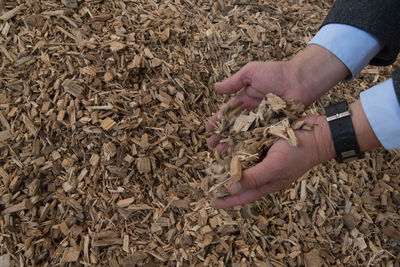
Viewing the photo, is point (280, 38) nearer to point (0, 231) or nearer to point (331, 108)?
point (331, 108)

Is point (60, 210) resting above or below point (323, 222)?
above

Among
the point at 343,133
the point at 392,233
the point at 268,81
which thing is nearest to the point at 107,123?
the point at 268,81

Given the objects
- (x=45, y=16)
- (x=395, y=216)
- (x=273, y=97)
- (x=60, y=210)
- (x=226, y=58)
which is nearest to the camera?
(x=273, y=97)

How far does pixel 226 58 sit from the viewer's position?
8.11ft

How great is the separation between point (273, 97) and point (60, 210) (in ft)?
4.43

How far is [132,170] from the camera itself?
1.88 m

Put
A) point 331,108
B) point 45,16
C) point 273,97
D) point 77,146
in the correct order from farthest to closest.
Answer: point 45,16 < point 77,146 < point 273,97 < point 331,108

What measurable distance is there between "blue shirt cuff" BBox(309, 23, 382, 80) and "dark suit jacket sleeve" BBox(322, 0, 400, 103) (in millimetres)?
29

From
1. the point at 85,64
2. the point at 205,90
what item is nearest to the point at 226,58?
the point at 205,90

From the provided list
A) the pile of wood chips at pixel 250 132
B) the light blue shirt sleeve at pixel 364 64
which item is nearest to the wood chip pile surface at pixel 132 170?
the pile of wood chips at pixel 250 132

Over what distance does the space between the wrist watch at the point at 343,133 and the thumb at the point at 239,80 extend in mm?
517

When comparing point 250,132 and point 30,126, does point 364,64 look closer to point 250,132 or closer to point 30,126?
point 250,132

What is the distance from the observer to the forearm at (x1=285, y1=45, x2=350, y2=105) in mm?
1635

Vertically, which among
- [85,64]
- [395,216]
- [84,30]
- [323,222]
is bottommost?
[395,216]
